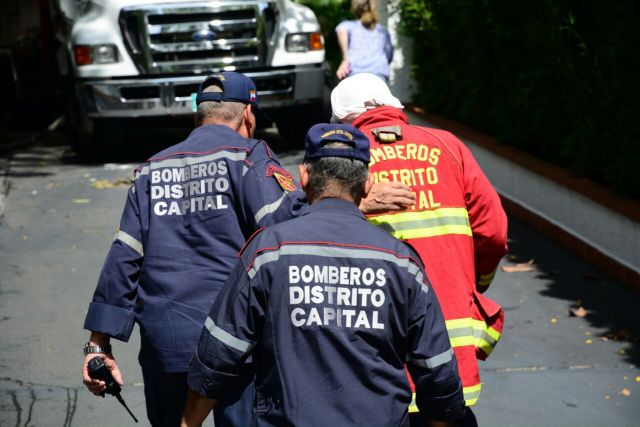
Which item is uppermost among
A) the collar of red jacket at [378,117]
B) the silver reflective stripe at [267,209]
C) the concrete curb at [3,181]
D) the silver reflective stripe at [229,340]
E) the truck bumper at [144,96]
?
the collar of red jacket at [378,117]

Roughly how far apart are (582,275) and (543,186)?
1446 millimetres

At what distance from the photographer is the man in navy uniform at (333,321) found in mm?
2996

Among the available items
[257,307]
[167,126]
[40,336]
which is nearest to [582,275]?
[40,336]

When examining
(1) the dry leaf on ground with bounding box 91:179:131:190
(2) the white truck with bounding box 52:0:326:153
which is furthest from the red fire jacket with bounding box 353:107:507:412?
(2) the white truck with bounding box 52:0:326:153

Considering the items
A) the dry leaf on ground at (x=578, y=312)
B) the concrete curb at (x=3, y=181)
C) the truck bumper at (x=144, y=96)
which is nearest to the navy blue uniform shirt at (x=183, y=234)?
the dry leaf on ground at (x=578, y=312)

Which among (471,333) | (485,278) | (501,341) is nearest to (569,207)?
(501,341)

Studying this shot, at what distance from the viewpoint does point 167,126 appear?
566 inches

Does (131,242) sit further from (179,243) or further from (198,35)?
(198,35)

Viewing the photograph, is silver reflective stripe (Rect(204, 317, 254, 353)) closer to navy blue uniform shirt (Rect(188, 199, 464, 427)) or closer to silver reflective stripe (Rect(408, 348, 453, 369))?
navy blue uniform shirt (Rect(188, 199, 464, 427))

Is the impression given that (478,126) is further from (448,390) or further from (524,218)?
(448,390)

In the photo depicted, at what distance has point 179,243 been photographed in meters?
3.93

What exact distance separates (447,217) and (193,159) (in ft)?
3.03

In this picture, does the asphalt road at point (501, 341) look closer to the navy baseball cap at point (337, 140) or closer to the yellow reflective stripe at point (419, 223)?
the yellow reflective stripe at point (419, 223)

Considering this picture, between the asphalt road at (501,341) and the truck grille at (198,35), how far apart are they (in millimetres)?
2184
